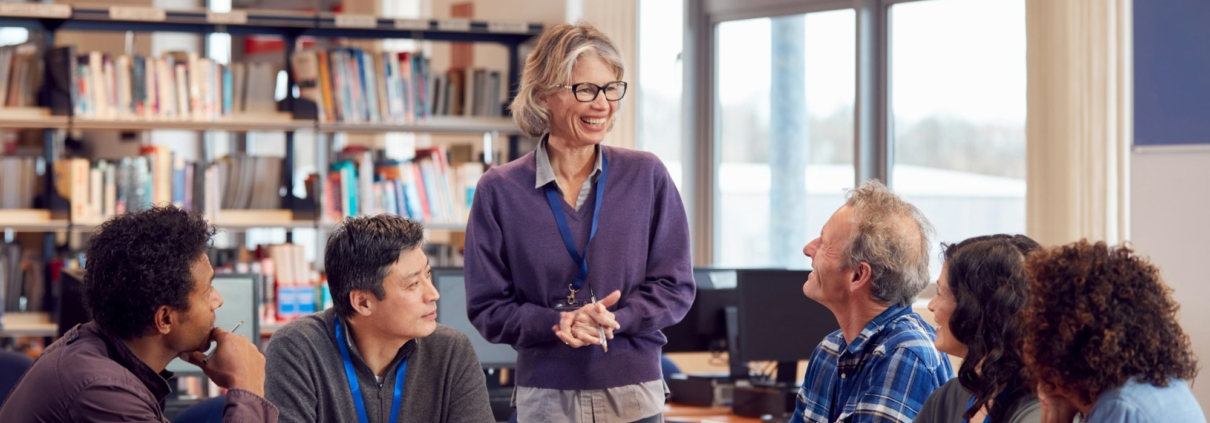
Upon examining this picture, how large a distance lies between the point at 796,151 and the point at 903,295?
12.5 feet

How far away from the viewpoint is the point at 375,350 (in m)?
2.27

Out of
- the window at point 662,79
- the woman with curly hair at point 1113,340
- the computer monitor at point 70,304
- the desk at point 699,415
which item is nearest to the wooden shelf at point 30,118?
the computer monitor at point 70,304

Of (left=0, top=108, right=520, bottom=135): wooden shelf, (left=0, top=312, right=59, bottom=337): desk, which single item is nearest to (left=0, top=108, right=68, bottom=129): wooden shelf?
(left=0, top=108, right=520, bottom=135): wooden shelf

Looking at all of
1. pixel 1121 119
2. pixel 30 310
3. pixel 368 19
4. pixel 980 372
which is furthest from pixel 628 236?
pixel 30 310

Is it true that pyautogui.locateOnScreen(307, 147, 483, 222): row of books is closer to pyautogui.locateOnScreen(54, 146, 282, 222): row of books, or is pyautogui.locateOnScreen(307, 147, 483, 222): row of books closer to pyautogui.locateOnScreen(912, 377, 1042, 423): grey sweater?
pyautogui.locateOnScreen(54, 146, 282, 222): row of books

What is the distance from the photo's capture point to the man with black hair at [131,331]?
5.91 feet

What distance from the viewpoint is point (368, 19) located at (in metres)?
5.55

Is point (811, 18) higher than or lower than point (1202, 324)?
higher

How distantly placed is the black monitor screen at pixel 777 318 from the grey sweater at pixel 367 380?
1.86m

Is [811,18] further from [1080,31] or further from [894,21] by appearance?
[1080,31]

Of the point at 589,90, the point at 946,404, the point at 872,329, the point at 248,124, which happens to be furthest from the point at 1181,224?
the point at 248,124

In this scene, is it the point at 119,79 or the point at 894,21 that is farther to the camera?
the point at 894,21

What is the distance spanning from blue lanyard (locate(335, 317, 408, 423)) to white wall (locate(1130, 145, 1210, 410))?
8.56 ft

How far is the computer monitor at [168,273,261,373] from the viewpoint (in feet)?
12.7
